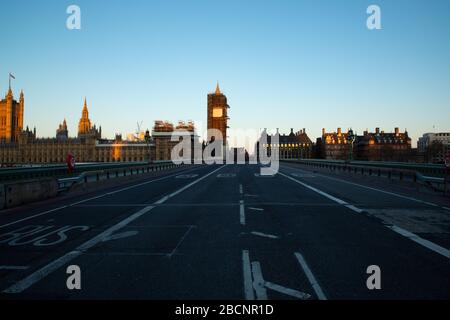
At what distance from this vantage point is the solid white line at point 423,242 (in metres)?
7.24

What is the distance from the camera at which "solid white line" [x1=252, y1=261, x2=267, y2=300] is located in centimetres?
493

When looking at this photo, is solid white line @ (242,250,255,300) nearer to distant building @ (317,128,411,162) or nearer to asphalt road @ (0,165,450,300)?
asphalt road @ (0,165,450,300)

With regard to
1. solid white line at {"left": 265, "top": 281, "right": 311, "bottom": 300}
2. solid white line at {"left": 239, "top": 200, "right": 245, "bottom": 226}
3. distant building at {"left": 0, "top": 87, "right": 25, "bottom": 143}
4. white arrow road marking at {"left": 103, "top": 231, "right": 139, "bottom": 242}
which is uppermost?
distant building at {"left": 0, "top": 87, "right": 25, "bottom": 143}

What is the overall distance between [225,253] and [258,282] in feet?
5.74

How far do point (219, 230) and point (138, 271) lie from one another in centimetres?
369

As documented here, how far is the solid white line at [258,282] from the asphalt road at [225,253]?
0.02 m

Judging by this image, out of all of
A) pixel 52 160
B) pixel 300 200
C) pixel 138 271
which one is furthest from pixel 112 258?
pixel 52 160

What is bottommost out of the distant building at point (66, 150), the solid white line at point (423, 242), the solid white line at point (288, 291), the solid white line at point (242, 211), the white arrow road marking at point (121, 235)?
the white arrow road marking at point (121, 235)

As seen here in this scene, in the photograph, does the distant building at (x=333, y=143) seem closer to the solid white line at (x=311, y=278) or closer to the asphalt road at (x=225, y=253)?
the asphalt road at (x=225, y=253)

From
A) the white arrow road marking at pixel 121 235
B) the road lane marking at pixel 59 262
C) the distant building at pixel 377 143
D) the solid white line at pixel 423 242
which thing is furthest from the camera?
the distant building at pixel 377 143

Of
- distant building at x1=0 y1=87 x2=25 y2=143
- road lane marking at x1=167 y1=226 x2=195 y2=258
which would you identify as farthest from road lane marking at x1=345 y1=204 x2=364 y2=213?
distant building at x1=0 y1=87 x2=25 y2=143

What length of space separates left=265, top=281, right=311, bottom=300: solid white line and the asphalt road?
15mm

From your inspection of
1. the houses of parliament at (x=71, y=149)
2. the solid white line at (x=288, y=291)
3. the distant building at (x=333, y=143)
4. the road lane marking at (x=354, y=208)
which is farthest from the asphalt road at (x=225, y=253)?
the distant building at (x=333, y=143)

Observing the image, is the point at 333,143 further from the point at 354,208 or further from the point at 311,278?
the point at 311,278
